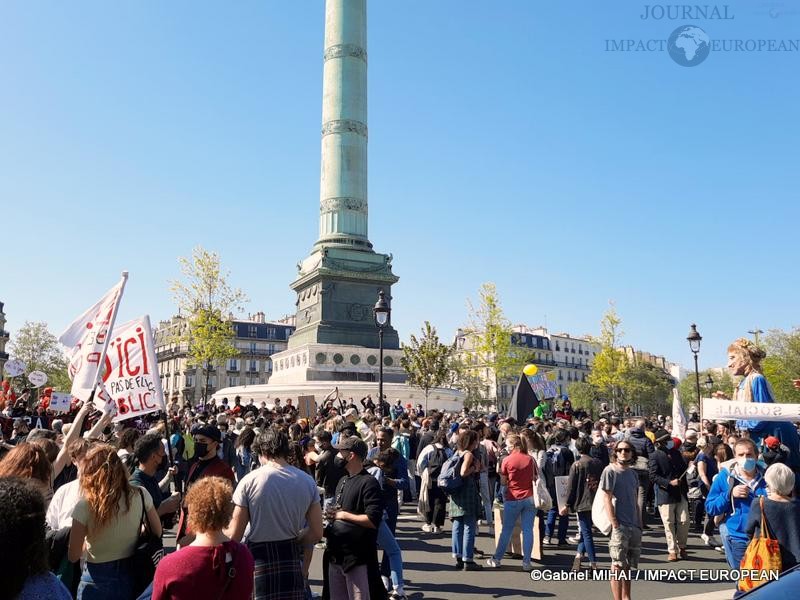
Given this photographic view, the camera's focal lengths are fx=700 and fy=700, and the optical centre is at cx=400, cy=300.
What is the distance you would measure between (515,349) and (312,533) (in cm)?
4893

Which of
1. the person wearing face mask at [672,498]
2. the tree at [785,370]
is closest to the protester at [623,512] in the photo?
the person wearing face mask at [672,498]

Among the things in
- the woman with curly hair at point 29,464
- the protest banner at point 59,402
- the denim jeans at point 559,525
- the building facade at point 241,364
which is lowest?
the denim jeans at point 559,525

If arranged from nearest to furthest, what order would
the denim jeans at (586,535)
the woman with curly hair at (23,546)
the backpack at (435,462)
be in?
the woman with curly hair at (23,546) < the denim jeans at (586,535) < the backpack at (435,462)

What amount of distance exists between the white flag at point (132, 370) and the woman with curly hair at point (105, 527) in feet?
8.92

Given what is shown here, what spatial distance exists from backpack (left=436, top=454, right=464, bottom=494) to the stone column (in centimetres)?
3182

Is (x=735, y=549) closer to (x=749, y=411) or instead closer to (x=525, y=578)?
(x=749, y=411)

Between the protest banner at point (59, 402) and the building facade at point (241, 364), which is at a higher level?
the building facade at point (241, 364)

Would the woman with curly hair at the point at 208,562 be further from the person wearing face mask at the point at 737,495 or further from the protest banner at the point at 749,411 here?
the person wearing face mask at the point at 737,495

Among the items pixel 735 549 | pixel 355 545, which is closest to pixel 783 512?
pixel 735 549

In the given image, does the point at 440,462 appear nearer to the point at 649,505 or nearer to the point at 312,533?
the point at 649,505

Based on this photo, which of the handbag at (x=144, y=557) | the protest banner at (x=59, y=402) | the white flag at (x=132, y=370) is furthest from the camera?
the protest banner at (x=59, y=402)

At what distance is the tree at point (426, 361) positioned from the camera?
3866 centimetres

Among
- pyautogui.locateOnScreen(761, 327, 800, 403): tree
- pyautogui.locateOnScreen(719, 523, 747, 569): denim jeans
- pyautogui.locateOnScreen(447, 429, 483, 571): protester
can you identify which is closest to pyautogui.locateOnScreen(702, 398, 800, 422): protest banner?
pyautogui.locateOnScreen(719, 523, 747, 569): denim jeans

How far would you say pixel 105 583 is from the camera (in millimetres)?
4215
